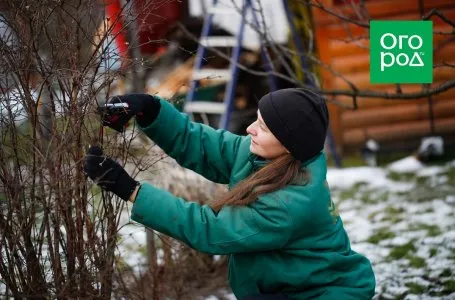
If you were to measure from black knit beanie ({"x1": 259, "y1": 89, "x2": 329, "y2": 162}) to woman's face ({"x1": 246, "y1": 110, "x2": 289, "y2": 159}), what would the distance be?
0.09 feet

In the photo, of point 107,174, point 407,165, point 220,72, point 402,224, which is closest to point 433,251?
point 402,224

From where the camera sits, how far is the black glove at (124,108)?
2529 millimetres

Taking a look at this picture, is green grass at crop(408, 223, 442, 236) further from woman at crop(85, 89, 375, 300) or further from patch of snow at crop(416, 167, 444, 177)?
woman at crop(85, 89, 375, 300)

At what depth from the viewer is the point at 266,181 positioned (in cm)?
251

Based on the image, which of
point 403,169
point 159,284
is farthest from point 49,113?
point 403,169

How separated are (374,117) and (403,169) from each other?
0.96 meters

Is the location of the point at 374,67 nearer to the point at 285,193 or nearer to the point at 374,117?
the point at 285,193

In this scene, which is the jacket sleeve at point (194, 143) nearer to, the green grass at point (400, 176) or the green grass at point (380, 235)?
the green grass at point (380, 235)

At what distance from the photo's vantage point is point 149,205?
7.69ft

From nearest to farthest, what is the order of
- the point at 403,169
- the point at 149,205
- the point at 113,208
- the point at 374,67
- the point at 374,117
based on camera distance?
the point at 149,205
the point at 113,208
the point at 374,67
the point at 403,169
the point at 374,117

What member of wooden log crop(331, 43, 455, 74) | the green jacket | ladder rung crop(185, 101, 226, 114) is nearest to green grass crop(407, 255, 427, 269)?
the green jacket

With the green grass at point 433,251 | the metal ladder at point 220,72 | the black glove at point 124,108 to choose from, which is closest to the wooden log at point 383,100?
the metal ladder at point 220,72

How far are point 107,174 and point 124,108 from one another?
331mm

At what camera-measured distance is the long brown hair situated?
248cm
